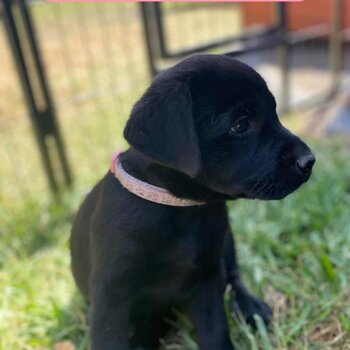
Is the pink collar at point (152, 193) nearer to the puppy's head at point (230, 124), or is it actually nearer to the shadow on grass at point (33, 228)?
the puppy's head at point (230, 124)

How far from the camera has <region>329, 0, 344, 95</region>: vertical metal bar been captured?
15.9 ft

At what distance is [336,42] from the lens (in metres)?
5.05

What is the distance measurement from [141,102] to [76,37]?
6070mm

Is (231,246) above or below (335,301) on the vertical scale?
above

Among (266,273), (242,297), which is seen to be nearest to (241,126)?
(242,297)

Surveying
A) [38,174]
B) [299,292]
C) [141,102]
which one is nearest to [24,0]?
[38,174]

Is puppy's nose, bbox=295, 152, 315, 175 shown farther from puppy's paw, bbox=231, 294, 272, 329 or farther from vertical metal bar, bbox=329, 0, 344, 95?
vertical metal bar, bbox=329, 0, 344, 95

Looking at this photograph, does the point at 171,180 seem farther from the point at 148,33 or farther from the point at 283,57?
the point at 283,57

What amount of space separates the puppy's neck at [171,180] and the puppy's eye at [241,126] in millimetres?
190

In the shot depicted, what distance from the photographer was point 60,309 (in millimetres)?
2271

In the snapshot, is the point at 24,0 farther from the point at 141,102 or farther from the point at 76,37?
the point at 76,37

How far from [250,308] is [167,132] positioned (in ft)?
3.19

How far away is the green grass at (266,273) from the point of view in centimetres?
202

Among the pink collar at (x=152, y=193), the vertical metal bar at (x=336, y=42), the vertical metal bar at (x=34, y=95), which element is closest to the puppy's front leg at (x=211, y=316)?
the pink collar at (x=152, y=193)
